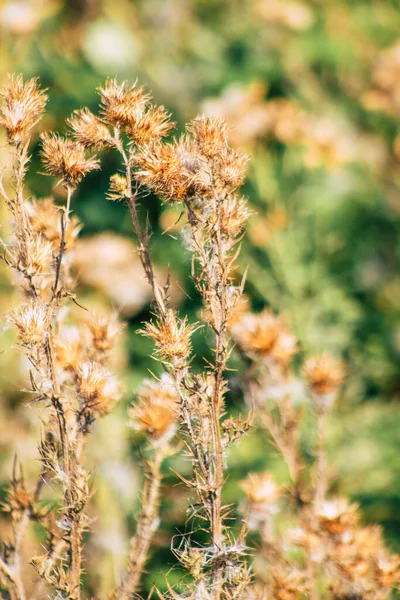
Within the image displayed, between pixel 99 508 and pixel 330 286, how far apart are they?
0.90m

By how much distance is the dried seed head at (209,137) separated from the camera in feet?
1.35

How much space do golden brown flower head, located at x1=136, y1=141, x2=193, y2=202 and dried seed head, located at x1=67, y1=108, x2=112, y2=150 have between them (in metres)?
0.04

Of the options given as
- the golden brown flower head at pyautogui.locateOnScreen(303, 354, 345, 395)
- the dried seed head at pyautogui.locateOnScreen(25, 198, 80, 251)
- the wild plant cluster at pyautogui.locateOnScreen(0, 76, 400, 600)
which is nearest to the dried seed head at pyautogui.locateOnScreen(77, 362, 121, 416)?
the wild plant cluster at pyautogui.locateOnScreen(0, 76, 400, 600)

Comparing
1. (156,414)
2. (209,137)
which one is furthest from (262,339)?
(209,137)

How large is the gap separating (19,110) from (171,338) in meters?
0.20

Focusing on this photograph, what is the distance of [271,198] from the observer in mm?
1473

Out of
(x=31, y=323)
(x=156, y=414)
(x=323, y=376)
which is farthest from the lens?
(x=323, y=376)

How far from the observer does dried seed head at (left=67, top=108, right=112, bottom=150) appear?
16.6 inches

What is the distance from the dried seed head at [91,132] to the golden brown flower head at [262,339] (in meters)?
0.28

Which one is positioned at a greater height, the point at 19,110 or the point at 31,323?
the point at 19,110

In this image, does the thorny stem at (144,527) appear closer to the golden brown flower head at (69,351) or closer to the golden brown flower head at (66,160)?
the golden brown flower head at (69,351)

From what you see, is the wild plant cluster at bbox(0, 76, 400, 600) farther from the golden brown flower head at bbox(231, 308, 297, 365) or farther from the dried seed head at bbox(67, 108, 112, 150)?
the golden brown flower head at bbox(231, 308, 297, 365)

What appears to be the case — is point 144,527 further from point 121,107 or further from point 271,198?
point 271,198

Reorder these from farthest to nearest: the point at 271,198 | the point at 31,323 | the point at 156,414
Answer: the point at 271,198, the point at 156,414, the point at 31,323
